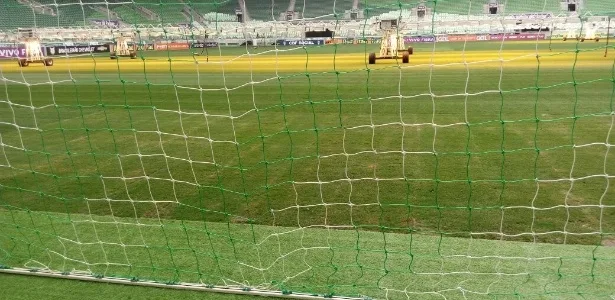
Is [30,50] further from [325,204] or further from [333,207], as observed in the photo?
[325,204]

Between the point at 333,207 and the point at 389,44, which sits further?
the point at 389,44

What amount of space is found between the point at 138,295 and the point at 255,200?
1.84m

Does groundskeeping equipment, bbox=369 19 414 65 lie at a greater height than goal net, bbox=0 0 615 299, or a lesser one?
greater

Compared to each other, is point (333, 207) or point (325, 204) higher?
point (325, 204)

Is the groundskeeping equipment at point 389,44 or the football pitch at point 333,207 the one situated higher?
the groundskeeping equipment at point 389,44

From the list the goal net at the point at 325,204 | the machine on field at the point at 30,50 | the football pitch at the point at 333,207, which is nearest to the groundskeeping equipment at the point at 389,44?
the goal net at the point at 325,204

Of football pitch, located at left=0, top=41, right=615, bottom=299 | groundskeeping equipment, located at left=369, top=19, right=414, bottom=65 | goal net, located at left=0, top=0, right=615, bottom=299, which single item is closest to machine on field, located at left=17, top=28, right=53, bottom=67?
groundskeeping equipment, located at left=369, top=19, right=414, bottom=65

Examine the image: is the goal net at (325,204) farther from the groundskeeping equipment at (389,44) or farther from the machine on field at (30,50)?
the machine on field at (30,50)

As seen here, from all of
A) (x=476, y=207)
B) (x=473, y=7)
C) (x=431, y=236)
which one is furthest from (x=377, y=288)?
(x=473, y=7)

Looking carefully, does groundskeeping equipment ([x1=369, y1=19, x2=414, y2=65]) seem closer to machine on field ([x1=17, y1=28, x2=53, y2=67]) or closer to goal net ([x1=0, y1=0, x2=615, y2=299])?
goal net ([x1=0, y1=0, x2=615, y2=299])

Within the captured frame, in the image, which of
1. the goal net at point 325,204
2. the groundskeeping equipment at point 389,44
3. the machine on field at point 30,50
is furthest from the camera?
the machine on field at point 30,50

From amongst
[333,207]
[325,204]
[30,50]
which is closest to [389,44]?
[333,207]

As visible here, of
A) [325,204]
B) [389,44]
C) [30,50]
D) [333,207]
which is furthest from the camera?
[30,50]

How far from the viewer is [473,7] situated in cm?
3400
